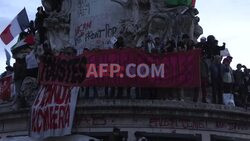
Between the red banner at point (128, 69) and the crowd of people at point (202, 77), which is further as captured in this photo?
the crowd of people at point (202, 77)

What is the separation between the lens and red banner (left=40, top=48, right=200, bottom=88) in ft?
77.9

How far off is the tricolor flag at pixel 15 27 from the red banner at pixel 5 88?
7.45 ft

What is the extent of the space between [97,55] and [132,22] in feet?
10.8

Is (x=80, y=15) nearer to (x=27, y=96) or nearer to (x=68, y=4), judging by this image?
(x=68, y=4)

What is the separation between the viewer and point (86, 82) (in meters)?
23.9

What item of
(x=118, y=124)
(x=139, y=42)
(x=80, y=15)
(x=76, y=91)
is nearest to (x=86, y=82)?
(x=76, y=91)

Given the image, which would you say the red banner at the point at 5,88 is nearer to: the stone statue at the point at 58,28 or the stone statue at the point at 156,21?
the stone statue at the point at 58,28

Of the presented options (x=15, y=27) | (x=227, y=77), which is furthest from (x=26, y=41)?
(x=227, y=77)

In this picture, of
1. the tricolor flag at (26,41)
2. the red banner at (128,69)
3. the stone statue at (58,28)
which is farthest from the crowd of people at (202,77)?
the tricolor flag at (26,41)

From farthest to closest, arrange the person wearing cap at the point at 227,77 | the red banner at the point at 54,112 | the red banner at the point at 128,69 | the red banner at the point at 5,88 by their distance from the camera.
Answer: the red banner at the point at 5,88
the person wearing cap at the point at 227,77
the red banner at the point at 128,69
the red banner at the point at 54,112

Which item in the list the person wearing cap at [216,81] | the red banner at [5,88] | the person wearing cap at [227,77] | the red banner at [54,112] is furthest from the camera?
the red banner at [5,88]

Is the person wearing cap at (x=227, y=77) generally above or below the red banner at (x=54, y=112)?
above

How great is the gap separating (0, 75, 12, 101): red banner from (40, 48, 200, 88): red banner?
184 inches

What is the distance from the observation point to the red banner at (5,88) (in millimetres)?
28427
